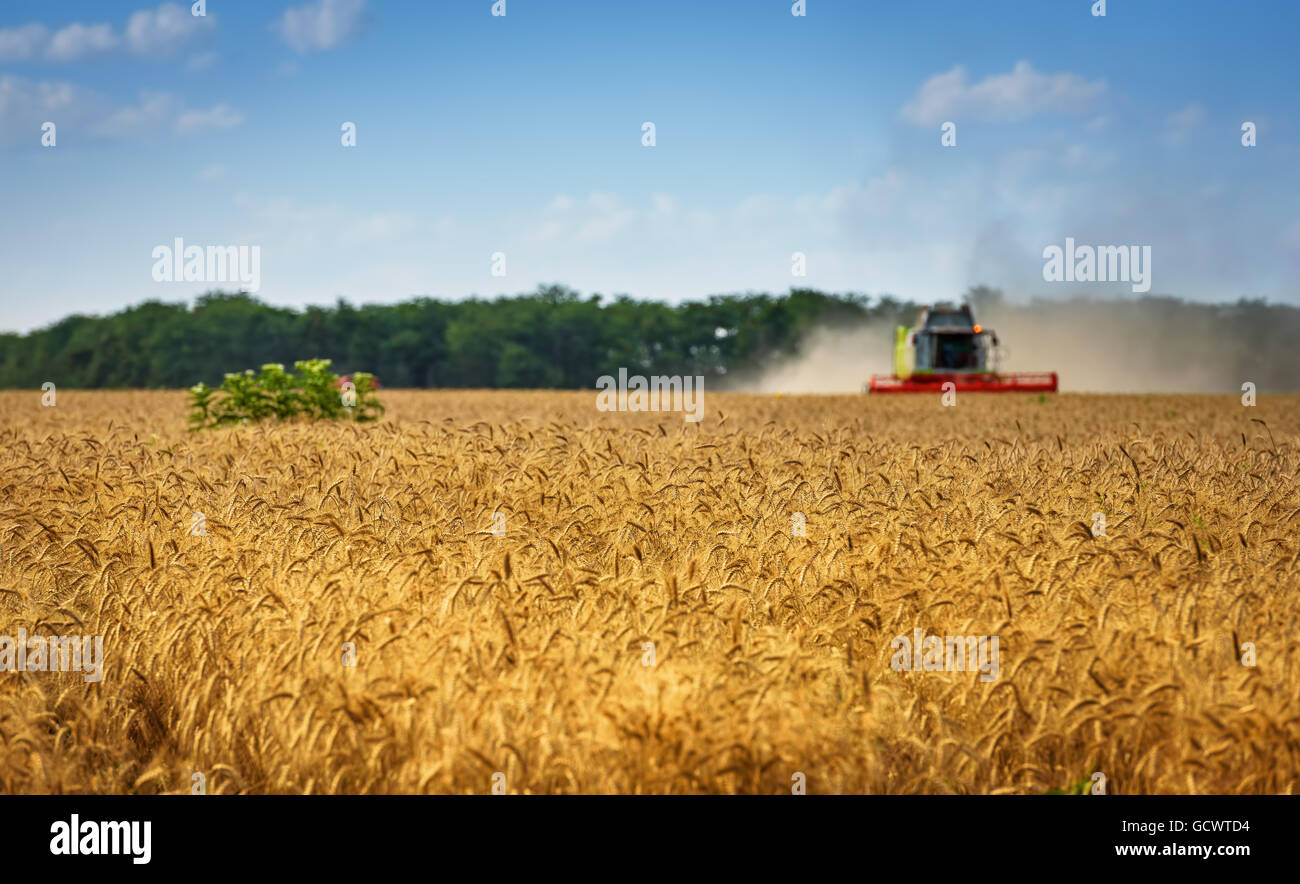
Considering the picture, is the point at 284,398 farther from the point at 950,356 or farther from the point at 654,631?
the point at 950,356

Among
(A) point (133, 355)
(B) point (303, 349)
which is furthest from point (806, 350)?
(A) point (133, 355)

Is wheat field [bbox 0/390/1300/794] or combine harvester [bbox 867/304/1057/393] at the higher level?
combine harvester [bbox 867/304/1057/393]

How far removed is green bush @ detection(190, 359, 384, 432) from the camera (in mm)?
15562

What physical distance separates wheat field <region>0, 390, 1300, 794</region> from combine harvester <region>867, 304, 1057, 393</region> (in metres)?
31.1

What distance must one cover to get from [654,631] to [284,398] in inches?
513

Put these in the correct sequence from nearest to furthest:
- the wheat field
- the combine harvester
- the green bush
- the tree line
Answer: the wheat field
the green bush
the combine harvester
the tree line

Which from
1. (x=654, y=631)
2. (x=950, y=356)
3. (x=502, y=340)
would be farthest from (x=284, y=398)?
(x=502, y=340)

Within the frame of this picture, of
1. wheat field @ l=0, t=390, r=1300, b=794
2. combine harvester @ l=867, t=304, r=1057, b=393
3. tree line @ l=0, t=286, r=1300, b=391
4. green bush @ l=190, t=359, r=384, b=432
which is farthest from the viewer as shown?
tree line @ l=0, t=286, r=1300, b=391

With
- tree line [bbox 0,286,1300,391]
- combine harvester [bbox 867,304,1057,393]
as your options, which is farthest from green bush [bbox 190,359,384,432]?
tree line [bbox 0,286,1300,391]

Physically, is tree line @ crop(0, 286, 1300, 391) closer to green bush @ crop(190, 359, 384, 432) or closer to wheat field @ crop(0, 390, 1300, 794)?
green bush @ crop(190, 359, 384, 432)

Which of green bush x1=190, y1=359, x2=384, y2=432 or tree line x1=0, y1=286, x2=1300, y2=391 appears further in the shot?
tree line x1=0, y1=286, x2=1300, y2=391

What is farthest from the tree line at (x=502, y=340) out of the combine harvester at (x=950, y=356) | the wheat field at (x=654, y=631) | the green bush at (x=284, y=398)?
the wheat field at (x=654, y=631)
